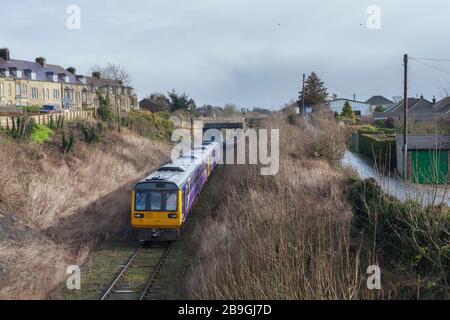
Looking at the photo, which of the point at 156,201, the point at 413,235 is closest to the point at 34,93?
the point at 156,201

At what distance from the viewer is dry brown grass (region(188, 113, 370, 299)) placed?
289 inches

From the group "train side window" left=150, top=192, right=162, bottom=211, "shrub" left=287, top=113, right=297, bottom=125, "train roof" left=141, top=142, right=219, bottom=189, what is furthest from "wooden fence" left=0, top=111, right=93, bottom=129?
"shrub" left=287, top=113, right=297, bottom=125

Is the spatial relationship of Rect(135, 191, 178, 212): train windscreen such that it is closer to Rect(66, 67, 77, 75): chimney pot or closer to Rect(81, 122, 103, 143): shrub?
Rect(81, 122, 103, 143): shrub

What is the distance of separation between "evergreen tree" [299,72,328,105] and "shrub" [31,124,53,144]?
33.9 meters

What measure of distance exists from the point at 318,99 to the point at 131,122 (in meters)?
22.9

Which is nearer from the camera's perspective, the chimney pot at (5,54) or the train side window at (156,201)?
the train side window at (156,201)

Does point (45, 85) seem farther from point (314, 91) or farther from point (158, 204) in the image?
point (158, 204)

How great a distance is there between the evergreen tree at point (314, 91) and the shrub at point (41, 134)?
33.9 m

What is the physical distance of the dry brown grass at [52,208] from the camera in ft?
43.9

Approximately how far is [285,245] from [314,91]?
50429 millimetres

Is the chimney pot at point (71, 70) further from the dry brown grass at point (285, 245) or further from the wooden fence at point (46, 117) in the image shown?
the dry brown grass at point (285, 245)

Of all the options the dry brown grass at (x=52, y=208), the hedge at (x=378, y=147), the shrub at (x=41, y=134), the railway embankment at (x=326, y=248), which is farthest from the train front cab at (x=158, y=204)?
the hedge at (x=378, y=147)

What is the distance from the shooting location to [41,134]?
27156mm
